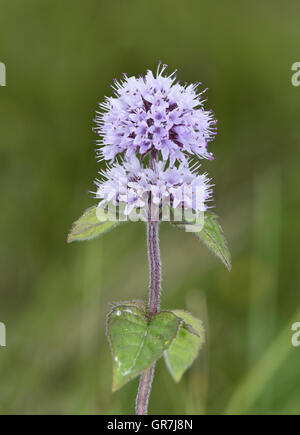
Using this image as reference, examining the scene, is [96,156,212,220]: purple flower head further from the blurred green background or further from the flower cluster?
the blurred green background

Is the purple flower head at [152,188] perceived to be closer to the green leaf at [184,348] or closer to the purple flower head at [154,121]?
the purple flower head at [154,121]

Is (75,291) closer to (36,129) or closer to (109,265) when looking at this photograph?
(109,265)

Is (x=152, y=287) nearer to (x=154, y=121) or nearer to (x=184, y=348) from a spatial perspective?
(x=184, y=348)

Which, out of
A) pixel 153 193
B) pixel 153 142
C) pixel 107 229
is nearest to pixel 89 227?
pixel 107 229

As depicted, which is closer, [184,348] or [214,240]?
[214,240]

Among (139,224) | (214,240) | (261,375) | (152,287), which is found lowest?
(261,375)

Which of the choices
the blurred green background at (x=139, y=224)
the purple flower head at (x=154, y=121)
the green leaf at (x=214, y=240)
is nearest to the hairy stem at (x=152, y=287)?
the green leaf at (x=214, y=240)
